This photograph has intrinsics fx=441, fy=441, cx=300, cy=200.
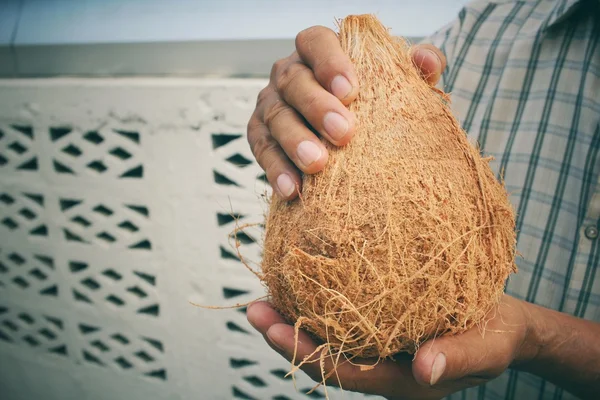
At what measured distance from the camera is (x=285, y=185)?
0.86m

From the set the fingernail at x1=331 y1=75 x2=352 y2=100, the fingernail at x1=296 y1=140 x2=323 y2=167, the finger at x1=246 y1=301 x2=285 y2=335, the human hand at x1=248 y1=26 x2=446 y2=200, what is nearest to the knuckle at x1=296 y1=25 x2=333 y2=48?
the human hand at x1=248 y1=26 x2=446 y2=200

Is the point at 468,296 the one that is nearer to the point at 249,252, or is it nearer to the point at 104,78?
the point at 249,252

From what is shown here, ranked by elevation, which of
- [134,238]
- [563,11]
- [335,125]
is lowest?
[134,238]

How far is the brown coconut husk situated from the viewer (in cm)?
79

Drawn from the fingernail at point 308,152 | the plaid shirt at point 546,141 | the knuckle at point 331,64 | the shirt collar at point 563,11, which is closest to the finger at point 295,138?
the fingernail at point 308,152

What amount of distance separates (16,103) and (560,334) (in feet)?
7.45

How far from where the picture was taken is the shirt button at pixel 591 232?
3.49 ft

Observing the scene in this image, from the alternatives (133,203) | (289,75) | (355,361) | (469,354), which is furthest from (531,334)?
(133,203)

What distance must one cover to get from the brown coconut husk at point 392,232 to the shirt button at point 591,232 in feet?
1.01

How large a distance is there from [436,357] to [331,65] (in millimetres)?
555

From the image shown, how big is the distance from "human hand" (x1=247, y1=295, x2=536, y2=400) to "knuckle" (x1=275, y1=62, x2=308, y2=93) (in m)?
0.47

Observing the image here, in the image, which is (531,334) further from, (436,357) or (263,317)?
(263,317)

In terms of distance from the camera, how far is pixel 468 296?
32.6 inches

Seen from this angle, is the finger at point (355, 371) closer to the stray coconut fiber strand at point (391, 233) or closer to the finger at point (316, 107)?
the stray coconut fiber strand at point (391, 233)
